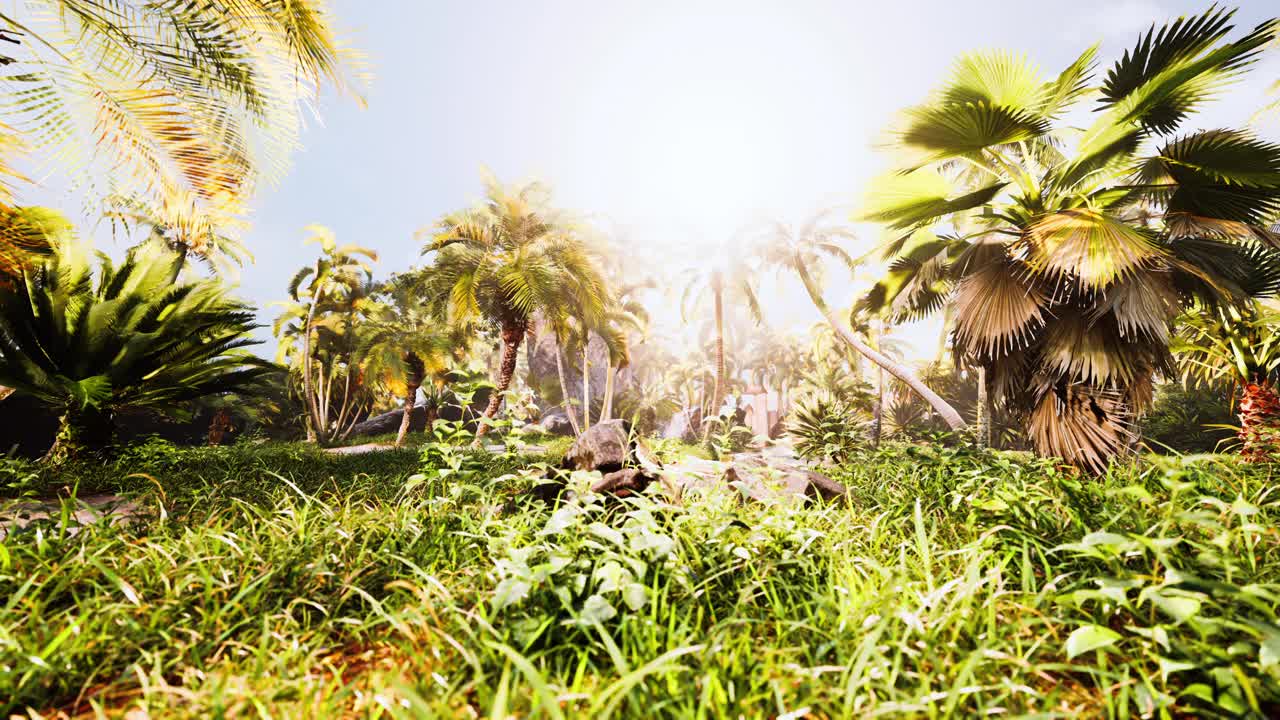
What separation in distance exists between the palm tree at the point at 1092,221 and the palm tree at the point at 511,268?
314 inches

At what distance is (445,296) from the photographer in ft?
41.7

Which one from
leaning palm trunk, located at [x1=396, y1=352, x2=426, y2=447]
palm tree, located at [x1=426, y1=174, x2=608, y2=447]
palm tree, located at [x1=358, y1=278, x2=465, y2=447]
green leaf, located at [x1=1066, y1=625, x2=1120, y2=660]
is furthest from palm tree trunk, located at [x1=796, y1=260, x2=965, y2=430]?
leaning palm trunk, located at [x1=396, y1=352, x2=426, y2=447]

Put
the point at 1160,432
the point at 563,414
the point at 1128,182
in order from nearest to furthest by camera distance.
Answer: the point at 1128,182 → the point at 1160,432 → the point at 563,414

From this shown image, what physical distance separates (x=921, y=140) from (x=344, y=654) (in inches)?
260

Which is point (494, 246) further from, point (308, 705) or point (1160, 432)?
point (1160, 432)

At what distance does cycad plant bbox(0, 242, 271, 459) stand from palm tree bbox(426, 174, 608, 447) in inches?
211

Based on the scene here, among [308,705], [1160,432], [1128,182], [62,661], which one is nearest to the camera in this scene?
[308,705]

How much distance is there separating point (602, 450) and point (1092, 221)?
509cm

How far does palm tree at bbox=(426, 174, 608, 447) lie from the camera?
1152 centimetres

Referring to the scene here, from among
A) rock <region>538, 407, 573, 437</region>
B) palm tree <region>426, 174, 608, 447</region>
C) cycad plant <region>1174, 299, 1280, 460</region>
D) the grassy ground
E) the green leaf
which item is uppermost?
palm tree <region>426, 174, 608, 447</region>

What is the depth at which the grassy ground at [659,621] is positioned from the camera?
1346 mm

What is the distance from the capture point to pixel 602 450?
4980 mm

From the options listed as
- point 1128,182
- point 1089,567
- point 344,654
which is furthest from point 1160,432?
point 344,654

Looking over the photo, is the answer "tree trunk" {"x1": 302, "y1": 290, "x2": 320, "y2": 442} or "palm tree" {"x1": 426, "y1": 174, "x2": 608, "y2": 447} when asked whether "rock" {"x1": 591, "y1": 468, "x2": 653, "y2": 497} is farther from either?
"tree trunk" {"x1": 302, "y1": 290, "x2": 320, "y2": 442}
